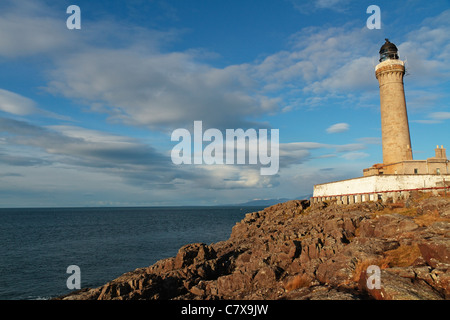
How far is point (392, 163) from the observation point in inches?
1800

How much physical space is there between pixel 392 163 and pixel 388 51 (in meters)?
20.7

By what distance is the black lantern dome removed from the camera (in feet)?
166

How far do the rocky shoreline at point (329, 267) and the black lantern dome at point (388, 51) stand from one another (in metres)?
33.5

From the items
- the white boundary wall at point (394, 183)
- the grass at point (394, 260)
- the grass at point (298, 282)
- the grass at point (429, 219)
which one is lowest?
the grass at point (298, 282)

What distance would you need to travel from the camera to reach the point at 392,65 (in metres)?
48.6

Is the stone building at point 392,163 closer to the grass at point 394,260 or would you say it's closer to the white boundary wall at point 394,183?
the white boundary wall at point 394,183

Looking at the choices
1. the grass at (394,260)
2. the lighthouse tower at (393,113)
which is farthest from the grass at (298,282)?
the lighthouse tower at (393,113)

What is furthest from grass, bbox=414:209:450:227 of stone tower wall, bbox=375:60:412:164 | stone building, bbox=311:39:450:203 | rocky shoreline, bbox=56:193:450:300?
stone tower wall, bbox=375:60:412:164

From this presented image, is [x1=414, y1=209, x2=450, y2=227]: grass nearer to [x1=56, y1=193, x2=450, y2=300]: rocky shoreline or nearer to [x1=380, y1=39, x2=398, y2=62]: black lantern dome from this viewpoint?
[x1=56, y1=193, x2=450, y2=300]: rocky shoreline

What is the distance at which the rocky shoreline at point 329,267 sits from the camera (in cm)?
1382
